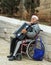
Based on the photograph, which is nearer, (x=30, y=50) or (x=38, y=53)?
(x=38, y=53)

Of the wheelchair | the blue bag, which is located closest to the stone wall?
the wheelchair

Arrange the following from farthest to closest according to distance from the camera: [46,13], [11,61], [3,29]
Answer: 1. [46,13]
2. [3,29]
3. [11,61]

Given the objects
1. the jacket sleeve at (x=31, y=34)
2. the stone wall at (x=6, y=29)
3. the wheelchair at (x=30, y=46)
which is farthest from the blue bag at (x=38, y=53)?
the stone wall at (x=6, y=29)

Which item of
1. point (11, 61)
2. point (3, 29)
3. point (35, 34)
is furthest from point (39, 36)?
point (3, 29)

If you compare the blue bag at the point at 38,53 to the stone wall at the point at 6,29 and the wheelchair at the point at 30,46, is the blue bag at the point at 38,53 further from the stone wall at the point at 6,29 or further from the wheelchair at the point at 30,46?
the stone wall at the point at 6,29

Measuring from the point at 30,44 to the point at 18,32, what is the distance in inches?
18.9

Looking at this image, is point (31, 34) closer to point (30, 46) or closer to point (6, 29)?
point (30, 46)

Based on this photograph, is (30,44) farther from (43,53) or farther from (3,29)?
(3,29)

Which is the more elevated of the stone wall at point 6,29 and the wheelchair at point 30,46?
the stone wall at point 6,29

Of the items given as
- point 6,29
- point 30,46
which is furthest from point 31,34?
point 6,29

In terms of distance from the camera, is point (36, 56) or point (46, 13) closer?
point (36, 56)

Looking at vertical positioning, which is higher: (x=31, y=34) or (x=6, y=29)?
(x=6, y=29)

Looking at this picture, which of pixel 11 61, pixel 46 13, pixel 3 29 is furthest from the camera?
pixel 46 13

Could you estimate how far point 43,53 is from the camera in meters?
8.95
